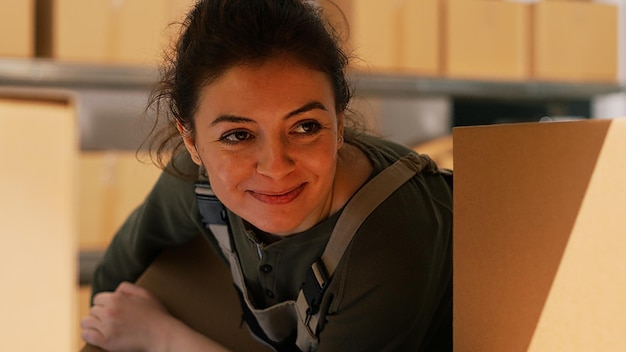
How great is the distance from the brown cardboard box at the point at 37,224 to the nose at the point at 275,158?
366mm

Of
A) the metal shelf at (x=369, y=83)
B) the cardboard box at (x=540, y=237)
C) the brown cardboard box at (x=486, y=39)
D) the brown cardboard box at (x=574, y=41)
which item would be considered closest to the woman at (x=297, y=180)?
the cardboard box at (x=540, y=237)

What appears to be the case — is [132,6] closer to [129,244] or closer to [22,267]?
[129,244]

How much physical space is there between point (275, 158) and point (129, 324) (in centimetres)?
39

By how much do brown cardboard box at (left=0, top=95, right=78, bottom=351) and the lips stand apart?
33 centimetres

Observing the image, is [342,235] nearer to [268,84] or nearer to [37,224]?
[268,84]

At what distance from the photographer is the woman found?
77 centimetres

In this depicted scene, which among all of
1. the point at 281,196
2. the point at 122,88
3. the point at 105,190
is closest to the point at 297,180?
the point at 281,196

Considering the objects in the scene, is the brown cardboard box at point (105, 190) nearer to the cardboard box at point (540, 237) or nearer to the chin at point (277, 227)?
the chin at point (277, 227)

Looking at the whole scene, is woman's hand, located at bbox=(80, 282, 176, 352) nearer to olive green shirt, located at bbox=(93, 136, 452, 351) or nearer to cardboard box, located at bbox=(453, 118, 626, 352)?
olive green shirt, located at bbox=(93, 136, 452, 351)

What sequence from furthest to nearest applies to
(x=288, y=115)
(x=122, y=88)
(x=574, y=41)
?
(x=574, y=41), (x=122, y=88), (x=288, y=115)

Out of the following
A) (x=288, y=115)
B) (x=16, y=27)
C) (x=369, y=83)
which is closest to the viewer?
(x=288, y=115)

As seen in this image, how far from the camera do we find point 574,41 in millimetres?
2314

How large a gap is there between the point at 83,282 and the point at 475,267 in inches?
58.7

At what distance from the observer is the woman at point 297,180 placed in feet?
2.52
